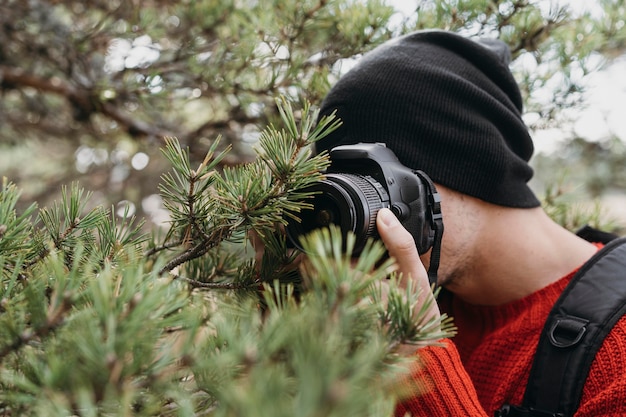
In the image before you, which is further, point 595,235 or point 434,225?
point 595,235

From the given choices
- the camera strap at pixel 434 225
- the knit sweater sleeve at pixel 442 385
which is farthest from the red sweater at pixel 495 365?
the camera strap at pixel 434 225

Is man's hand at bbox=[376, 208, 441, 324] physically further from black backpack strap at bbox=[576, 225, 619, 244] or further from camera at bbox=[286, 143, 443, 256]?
black backpack strap at bbox=[576, 225, 619, 244]

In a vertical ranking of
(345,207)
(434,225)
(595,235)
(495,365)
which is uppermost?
(345,207)

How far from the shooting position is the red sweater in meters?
0.66

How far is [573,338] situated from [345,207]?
1.49 feet

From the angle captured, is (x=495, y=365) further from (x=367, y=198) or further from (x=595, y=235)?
(x=367, y=198)

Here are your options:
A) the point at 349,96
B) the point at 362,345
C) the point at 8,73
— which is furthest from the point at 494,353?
the point at 8,73

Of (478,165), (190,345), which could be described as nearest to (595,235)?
(478,165)

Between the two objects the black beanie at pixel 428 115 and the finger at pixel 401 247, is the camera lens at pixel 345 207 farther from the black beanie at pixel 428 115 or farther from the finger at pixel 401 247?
the black beanie at pixel 428 115

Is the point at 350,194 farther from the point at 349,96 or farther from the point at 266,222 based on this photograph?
the point at 349,96

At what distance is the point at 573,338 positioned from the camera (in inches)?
31.7

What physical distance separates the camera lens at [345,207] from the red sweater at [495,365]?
0.15m

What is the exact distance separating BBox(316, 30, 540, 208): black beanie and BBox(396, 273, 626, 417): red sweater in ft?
0.71

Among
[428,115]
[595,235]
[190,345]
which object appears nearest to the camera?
[190,345]
